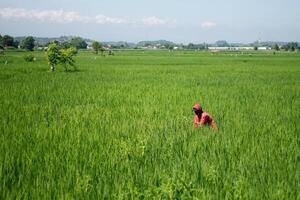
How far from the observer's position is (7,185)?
3.93m

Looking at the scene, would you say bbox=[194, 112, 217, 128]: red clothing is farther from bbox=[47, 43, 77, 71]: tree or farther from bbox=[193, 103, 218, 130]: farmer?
bbox=[47, 43, 77, 71]: tree

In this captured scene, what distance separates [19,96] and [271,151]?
859cm

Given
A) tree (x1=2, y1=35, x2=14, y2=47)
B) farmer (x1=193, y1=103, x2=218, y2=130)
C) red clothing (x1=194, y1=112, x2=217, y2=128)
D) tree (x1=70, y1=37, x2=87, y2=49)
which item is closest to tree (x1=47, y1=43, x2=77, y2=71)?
farmer (x1=193, y1=103, x2=218, y2=130)

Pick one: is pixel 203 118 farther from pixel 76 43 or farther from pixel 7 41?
pixel 76 43

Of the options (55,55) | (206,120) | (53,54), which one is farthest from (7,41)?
(206,120)

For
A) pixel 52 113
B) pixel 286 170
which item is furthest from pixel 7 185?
pixel 52 113

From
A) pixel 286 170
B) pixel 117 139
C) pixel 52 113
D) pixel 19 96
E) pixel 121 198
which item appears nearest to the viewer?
pixel 121 198

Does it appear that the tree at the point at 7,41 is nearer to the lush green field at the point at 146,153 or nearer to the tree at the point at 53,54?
the tree at the point at 53,54

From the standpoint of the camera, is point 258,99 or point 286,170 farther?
point 258,99

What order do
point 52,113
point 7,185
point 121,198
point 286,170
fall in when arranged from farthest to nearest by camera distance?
1. point 52,113
2. point 286,170
3. point 7,185
4. point 121,198

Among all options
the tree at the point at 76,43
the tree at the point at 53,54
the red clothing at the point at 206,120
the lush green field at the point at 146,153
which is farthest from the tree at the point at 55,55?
the tree at the point at 76,43

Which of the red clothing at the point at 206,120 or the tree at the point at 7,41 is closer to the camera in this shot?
the red clothing at the point at 206,120

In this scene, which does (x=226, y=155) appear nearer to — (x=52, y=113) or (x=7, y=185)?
(x=7, y=185)

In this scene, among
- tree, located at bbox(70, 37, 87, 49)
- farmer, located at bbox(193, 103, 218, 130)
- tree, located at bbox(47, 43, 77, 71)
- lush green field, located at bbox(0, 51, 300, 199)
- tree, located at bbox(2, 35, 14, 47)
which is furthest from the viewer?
tree, located at bbox(70, 37, 87, 49)
